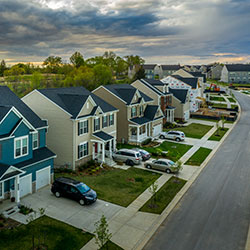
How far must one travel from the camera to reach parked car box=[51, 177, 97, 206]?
71.3 feet

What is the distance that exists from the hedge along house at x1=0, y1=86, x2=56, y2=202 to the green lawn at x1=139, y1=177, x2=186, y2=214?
10.0 metres

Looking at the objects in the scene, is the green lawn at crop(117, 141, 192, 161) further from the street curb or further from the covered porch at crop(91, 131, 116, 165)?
the covered porch at crop(91, 131, 116, 165)

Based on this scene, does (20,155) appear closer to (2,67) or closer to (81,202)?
(81,202)

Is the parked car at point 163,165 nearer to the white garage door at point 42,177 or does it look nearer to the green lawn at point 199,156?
the green lawn at point 199,156

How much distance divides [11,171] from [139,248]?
11.6 m

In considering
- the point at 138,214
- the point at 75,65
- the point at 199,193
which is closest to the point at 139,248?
the point at 138,214

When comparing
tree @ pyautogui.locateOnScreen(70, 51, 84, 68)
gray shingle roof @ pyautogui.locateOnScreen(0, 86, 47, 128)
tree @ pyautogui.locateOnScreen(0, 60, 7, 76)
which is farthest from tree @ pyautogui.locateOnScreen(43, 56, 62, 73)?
gray shingle roof @ pyautogui.locateOnScreen(0, 86, 47, 128)

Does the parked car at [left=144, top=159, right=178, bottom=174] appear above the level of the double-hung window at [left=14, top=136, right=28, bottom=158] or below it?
below

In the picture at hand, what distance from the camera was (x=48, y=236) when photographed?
17.5 m

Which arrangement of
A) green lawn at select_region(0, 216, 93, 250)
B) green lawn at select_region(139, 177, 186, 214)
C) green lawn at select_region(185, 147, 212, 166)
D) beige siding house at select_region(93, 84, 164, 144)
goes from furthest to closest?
beige siding house at select_region(93, 84, 164, 144) < green lawn at select_region(185, 147, 212, 166) < green lawn at select_region(139, 177, 186, 214) < green lawn at select_region(0, 216, 93, 250)

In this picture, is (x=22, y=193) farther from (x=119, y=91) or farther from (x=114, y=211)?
(x=119, y=91)

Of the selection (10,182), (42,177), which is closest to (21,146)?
(10,182)

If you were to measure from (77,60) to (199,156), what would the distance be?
92.5m

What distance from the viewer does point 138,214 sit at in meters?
20.9
